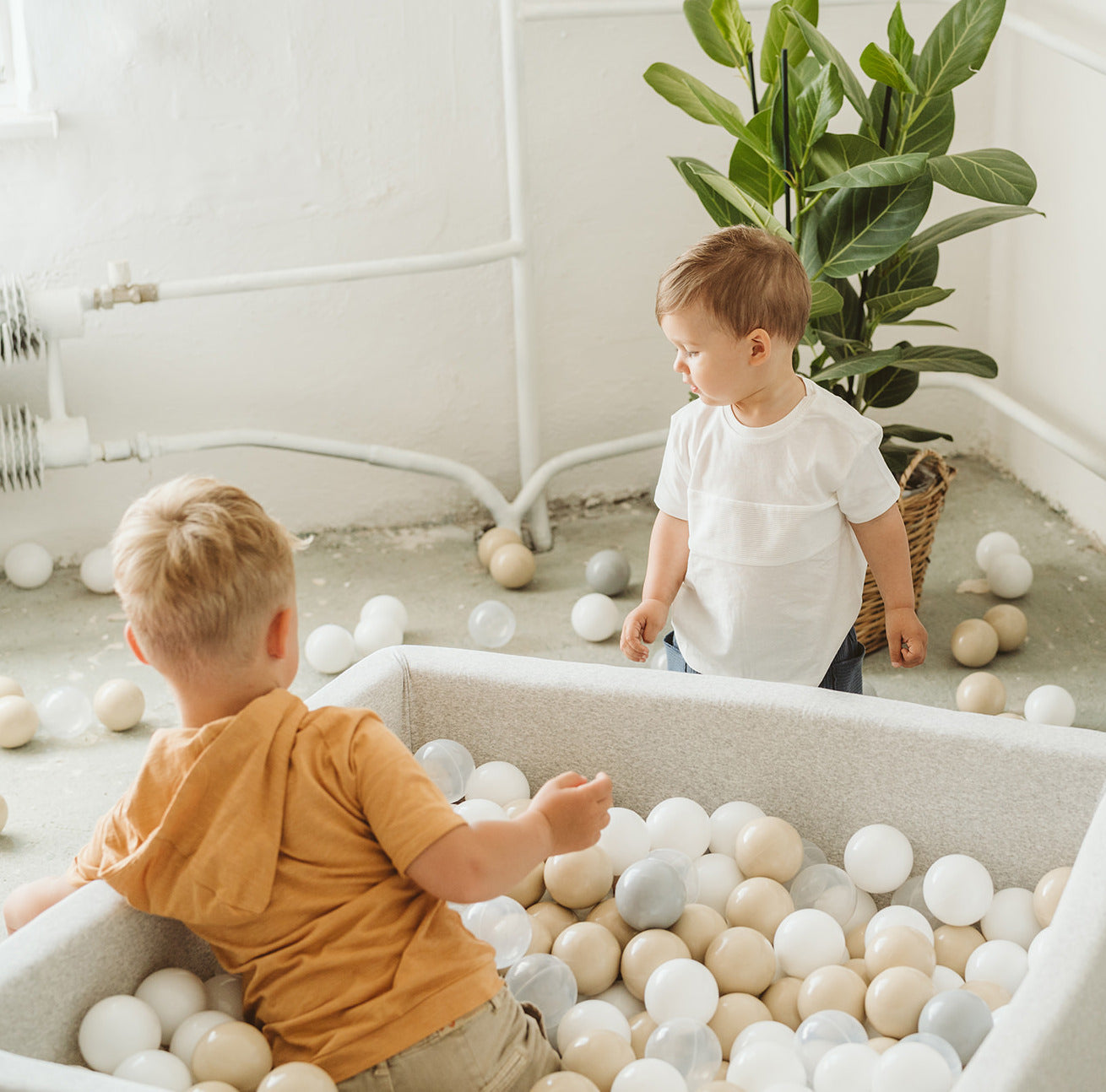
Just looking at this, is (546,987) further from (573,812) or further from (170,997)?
(170,997)

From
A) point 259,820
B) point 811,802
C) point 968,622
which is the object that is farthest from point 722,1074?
point 968,622

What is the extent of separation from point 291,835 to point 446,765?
0.42 metres

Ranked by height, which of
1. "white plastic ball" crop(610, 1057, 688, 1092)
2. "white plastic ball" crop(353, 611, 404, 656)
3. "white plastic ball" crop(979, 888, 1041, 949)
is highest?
"white plastic ball" crop(610, 1057, 688, 1092)

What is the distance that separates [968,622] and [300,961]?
1.31 metres

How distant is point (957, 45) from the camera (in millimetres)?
1760

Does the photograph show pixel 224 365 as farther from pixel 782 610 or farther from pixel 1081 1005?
pixel 1081 1005

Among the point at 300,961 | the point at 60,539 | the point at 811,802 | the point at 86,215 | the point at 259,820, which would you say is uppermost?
the point at 86,215

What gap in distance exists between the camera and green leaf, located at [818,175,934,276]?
1.74 metres

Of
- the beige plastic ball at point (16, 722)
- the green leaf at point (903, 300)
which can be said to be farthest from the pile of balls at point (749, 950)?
the green leaf at point (903, 300)

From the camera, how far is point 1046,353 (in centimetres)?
251

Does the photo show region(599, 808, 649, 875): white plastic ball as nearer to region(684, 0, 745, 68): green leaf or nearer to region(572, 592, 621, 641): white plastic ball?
region(572, 592, 621, 641): white plastic ball

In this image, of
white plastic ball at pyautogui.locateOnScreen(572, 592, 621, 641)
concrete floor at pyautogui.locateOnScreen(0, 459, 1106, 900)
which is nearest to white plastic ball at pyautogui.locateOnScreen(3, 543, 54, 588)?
concrete floor at pyautogui.locateOnScreen(0, 459, 1106, 900)

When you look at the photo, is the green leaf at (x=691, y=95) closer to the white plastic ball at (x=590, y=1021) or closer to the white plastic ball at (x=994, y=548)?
the white plastic ball at (x=994, y=548)

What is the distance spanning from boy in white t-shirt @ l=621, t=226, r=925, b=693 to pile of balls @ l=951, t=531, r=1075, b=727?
0.91ft
